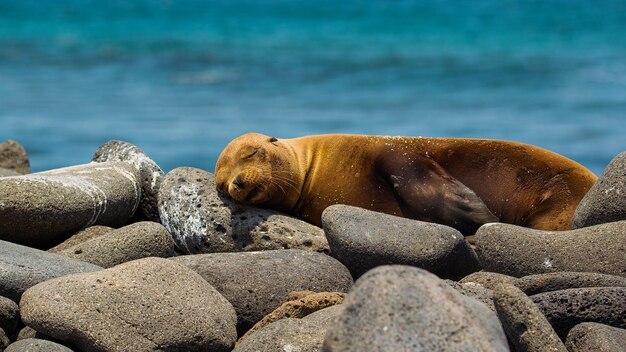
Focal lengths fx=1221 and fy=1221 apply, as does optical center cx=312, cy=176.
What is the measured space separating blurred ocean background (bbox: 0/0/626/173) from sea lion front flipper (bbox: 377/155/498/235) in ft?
27.3

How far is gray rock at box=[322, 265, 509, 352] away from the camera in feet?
13.5

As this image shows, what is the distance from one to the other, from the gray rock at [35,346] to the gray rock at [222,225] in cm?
224

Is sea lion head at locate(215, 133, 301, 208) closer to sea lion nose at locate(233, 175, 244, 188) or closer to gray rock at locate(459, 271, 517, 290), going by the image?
sea lion nose at locate(233, 175, 244, 188)

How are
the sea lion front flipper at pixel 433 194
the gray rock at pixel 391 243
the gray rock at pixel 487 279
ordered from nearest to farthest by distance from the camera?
1. the gray rock at pixel 487 279
2. the gray rock at pixel 391 243
3. the sea lion front flipper at pixel 433 194

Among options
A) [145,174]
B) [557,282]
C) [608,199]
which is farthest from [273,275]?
[145,174]

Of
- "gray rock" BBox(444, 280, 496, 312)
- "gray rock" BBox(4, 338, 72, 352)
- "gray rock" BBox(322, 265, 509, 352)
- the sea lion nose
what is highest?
"gray rock" BBox(322, 265, 509, 352)

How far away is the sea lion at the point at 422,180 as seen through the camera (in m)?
8.06

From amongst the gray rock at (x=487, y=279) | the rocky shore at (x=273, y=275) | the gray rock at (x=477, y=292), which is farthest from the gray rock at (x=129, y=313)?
the gray rock at (x=487, y=279)

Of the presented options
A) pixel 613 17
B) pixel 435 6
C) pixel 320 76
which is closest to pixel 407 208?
pixel 320 76

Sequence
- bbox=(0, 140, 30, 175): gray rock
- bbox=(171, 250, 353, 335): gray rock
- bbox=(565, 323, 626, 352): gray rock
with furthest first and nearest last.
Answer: bbox=(0, 140, 30, 175): gray rock < bbox=(171, 250, 353, 335): gray rock < bbox=(565, 323, 626, 352): gray rock

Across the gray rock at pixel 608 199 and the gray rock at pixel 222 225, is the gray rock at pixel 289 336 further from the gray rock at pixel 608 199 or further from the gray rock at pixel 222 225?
the gray rock at pixel 608 199

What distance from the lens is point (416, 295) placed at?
4188 millimetres

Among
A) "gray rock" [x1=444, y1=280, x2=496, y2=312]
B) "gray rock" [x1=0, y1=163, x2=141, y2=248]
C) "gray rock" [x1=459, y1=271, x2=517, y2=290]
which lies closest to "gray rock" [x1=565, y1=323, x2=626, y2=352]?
"gray rock" [x1=444, y1=280, x2=496, y2=312]

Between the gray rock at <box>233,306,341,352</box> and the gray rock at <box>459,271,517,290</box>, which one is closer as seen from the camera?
the gray rock at <box>233,306,341,352</box>
